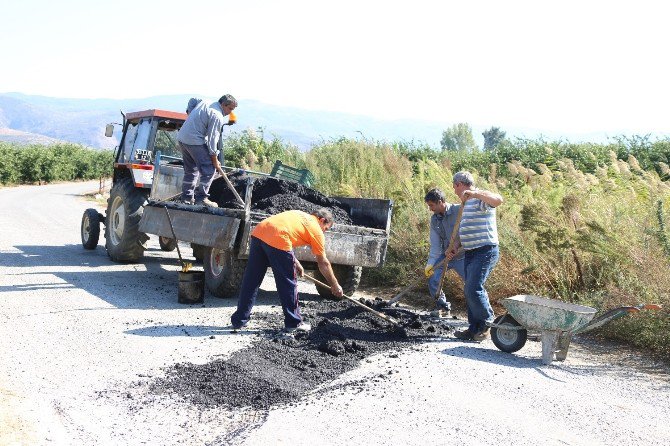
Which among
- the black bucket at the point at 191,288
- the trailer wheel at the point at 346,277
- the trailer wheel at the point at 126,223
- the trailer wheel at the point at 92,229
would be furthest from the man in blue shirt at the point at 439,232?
the trailer wheel at the point at 92,229

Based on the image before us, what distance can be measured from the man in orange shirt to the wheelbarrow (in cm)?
171

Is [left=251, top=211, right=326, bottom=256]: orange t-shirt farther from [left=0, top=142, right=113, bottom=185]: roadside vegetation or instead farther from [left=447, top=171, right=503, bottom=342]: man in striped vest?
[left=0, top=142, right=113, bottom=185]: roadside vegetation

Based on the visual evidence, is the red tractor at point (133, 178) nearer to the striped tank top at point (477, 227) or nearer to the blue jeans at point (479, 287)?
the striped tank top at point (477, 227)

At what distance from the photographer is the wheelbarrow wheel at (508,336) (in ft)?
23.1

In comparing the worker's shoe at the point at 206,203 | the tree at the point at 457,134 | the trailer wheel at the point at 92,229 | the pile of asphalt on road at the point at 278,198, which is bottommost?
the trailer wheel at the point at 92,229

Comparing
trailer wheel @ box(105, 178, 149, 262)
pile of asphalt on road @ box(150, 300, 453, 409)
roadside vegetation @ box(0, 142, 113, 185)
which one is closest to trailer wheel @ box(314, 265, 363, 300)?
pile of asphalt on road @ box(150, 300, 453, 409)

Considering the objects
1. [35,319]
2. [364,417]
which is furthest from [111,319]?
[364,417]

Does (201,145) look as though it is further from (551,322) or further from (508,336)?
(551,322)

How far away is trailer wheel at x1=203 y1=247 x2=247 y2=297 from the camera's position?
8823 millimetres

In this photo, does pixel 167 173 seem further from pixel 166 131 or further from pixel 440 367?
pixel 440 367

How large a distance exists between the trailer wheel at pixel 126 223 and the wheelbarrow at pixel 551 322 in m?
6.15

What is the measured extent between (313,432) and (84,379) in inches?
81.8

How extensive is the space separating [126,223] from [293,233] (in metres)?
4.91

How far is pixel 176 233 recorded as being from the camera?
9.41 m
